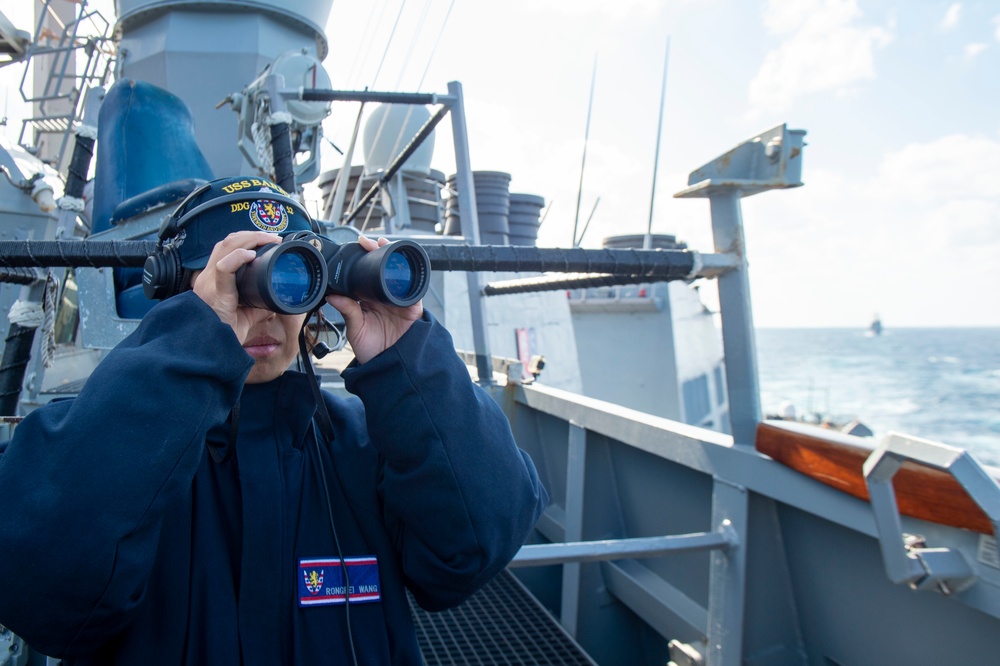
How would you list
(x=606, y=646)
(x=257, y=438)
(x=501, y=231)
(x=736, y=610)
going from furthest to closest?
(x=501, y=231)
(x=606, y=646)
(x=736, y=610)
(x=257, y=438)

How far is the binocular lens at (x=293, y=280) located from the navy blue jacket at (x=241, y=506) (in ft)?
0.32

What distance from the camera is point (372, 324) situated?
112cm

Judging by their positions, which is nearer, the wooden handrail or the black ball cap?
the black ball cap

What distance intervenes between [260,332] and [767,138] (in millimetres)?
1416

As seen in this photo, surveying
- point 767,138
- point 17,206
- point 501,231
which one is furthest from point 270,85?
point 501,231

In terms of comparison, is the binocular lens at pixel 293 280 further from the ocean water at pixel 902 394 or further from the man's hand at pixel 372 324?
the ocean water at pixel 902 394

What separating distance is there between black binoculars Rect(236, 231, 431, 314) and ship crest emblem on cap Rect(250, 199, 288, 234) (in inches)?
4.4

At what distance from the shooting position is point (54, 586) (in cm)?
82

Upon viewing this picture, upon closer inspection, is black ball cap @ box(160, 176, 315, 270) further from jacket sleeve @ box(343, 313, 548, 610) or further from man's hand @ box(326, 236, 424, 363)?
jacket sleeve @ box(343, 313, 548, 610)

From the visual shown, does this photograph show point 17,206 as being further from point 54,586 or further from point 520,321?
point 520,321

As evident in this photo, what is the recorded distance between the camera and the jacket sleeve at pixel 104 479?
2.67 ft

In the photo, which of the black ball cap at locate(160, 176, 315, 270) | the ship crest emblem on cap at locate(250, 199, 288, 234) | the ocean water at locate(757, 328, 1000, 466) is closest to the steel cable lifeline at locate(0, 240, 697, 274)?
the black ball cap at locate(160, 176, 315, 270)

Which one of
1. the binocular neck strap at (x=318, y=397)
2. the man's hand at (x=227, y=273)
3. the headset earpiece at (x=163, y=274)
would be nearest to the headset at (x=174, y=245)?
the headset earpiece at (x=163, y=274)

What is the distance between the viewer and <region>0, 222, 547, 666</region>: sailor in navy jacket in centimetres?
84
